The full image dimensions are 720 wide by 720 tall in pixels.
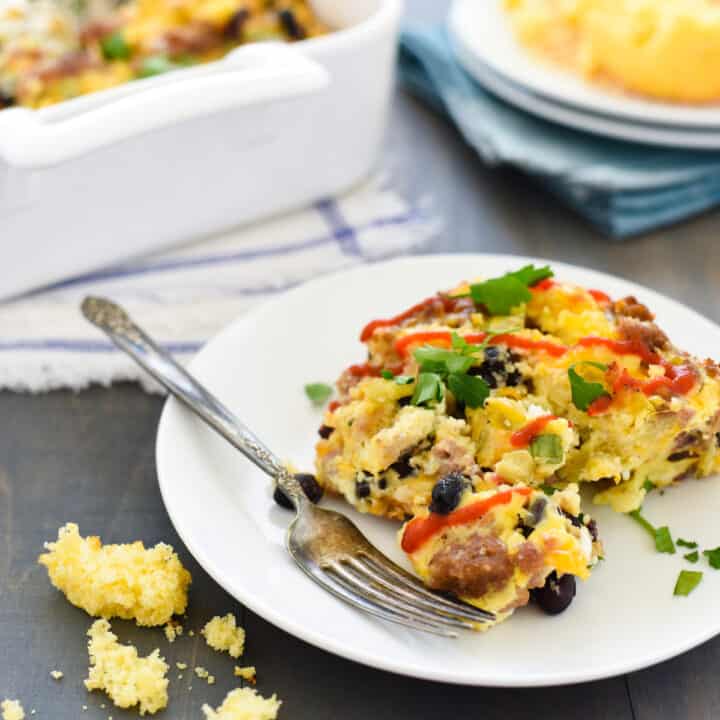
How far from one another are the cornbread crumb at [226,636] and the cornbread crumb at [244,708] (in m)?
0.10

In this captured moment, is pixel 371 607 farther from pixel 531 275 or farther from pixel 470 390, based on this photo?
pixel 531 275

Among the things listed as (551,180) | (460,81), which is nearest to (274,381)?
(551,180)

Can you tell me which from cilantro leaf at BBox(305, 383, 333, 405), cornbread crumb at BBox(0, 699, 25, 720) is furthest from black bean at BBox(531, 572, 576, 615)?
cornbread crumb at BBox(0, 699, 25, 720)

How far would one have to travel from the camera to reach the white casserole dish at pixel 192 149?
8.29ft

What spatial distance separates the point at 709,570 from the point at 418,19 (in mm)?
2653

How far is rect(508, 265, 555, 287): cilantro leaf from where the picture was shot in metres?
2.31

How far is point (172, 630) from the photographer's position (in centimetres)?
199

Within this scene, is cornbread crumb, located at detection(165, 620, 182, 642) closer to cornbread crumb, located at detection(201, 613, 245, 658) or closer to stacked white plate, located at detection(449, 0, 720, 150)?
cornbread crumb, located at detection(201, 613, 245, 658)

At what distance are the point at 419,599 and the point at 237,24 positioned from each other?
1987mm

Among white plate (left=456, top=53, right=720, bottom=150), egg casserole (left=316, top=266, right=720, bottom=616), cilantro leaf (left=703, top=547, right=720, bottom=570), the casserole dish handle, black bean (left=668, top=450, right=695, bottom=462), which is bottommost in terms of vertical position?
white plate (left=456, top=53, right=720, bottom=150)

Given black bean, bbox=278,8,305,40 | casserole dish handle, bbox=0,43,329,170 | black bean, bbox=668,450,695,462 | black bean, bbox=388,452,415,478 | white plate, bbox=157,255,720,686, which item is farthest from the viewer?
black bean, bbox=278,8,305,40

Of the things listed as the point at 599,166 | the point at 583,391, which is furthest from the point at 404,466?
the point at 599,166

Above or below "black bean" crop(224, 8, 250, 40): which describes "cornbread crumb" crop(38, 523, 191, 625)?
below

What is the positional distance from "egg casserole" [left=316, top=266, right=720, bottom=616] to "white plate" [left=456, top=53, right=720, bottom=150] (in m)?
1.18
